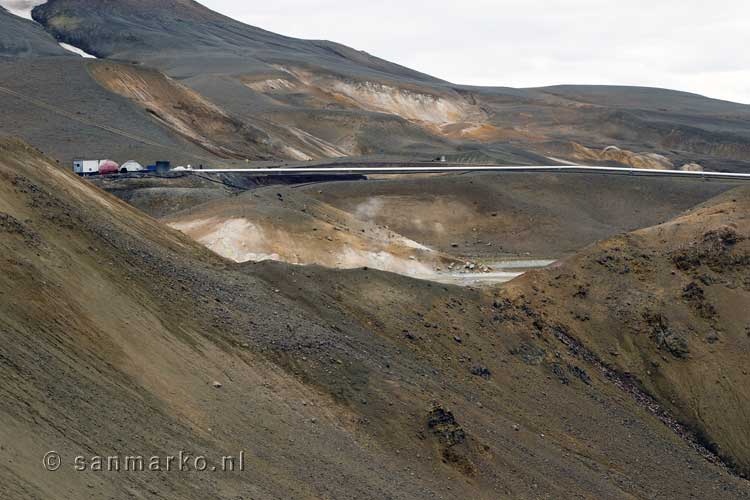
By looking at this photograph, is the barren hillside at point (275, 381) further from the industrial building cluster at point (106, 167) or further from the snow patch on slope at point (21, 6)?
the snow patch on slope at point (21, 6)

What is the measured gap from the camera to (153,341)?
26109mm

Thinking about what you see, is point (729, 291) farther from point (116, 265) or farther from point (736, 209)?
point (116, 265)

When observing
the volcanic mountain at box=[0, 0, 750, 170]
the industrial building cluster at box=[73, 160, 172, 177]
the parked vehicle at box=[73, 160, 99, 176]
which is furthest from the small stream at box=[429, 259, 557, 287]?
the volcanic mountain at box=[0, 0, 750, 170]

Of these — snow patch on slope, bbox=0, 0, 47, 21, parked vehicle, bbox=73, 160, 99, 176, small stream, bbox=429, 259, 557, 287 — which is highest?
snow patch on slope, bbox=0, 0, 47, 21

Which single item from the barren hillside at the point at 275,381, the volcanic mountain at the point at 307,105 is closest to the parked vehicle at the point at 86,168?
the volcanic mountain at the point at 307,105

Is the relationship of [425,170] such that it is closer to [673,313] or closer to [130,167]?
[130,167]

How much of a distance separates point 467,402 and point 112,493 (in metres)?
15.3

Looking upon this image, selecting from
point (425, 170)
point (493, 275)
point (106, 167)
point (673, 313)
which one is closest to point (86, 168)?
point (106, 167)

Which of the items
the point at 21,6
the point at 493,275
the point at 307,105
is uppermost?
the point at 21,6

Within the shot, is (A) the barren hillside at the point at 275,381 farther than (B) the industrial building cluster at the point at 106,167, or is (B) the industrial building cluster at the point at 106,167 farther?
(B) the industrial building cluster at the point at 106,167

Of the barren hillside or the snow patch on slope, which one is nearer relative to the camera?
the barren hillside

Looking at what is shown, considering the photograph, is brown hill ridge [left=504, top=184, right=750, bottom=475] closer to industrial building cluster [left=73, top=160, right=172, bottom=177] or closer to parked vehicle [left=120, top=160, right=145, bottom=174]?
industrial building cluster [left=73, top=160, right=172, bottom=177]

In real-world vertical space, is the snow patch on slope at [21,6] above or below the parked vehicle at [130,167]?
above

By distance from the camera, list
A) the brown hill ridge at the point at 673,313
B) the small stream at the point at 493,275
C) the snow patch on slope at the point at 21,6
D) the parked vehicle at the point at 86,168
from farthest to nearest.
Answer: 1. the snow patch on slope at the point at 21,6
2. the parked vehicle at the point at 86,168
3. the small stream at the point at 493,275
4. the brown hill ridge at the point at 673,313
